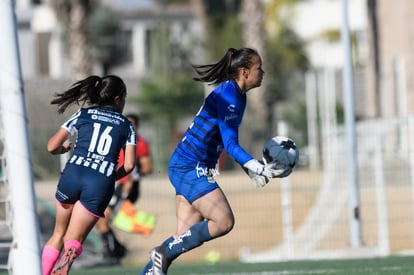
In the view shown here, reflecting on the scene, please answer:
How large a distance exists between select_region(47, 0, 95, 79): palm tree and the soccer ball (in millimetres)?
24278

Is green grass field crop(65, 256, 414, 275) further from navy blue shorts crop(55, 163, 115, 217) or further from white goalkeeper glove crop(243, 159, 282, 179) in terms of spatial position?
navy blue shorts crop(55, 163, 115, 217)

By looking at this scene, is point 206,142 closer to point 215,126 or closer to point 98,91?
point 215,126

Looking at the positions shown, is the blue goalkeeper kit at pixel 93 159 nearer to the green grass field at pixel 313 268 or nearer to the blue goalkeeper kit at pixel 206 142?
the blue goalkeeper kit at pixel 206 142

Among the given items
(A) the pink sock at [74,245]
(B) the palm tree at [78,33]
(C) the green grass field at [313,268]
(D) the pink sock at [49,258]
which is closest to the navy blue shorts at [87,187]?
(A) the pink sock at [74,245]

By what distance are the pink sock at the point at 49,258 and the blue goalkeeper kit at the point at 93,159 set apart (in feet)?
1.37

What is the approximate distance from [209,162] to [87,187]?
3.03ft

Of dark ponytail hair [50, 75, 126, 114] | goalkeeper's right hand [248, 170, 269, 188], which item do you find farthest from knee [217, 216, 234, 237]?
dark ponytail hair [50, 75, 126, 114]

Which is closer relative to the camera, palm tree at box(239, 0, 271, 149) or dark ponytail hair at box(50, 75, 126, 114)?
dark ponytail hair at box(50, 75, 126, 114)

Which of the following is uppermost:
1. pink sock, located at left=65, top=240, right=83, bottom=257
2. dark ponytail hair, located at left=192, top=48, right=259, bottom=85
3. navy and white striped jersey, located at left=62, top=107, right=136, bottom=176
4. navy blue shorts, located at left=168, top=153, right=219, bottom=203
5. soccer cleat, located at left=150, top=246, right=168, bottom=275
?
dark ponytail hair, located at left=192, top=48, right=259, bottom=85

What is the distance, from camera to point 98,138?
340 inches

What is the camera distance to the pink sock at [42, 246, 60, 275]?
8.83 m

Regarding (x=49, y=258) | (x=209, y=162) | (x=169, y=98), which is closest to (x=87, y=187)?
(x=49, y=258)

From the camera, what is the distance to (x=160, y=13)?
203ft

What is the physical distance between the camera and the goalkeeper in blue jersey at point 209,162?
28.0 feet
